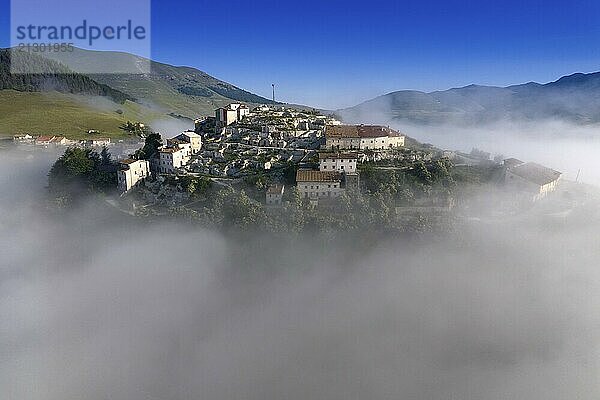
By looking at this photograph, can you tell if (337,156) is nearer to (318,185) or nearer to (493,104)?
(318,185)

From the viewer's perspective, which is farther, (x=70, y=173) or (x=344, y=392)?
(x=70, y=173)

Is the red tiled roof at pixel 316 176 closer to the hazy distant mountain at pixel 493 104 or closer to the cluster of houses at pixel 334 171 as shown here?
the cluster of houses at pixel 334 171

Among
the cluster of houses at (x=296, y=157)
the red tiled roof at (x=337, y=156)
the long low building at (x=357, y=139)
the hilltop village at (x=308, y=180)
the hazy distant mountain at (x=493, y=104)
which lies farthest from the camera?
the hazy distant mountain at (x=493, y=104)

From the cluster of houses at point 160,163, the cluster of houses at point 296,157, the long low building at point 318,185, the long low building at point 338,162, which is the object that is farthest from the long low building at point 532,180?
the cluster of houses at point 160,163

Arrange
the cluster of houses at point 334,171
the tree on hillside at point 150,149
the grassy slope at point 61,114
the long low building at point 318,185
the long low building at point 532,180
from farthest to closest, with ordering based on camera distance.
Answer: the grassy slope at point 61,114 → the tree on hillside at point 150,149 → the long low building at point 532,180 → the cluster of houses at point 334,171 → the long low building at point 318,185

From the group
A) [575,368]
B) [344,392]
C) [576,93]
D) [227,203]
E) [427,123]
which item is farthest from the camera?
[576,93]

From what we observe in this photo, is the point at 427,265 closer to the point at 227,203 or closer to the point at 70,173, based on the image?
the point at 227,203

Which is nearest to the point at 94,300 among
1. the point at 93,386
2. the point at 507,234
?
the point at 93,386

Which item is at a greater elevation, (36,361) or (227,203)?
(227,203)
